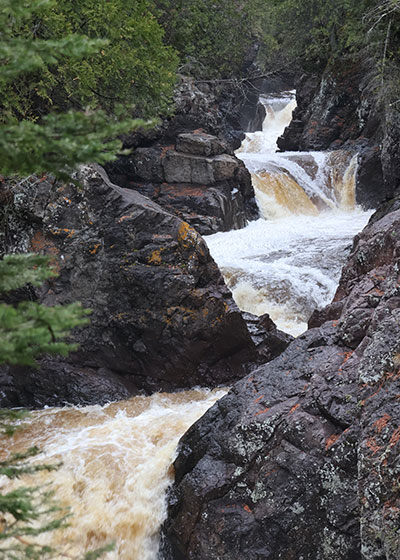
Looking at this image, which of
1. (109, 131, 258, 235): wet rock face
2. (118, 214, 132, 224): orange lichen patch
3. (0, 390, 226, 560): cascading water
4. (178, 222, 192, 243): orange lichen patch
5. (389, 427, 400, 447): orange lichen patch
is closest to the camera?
(389, 427, 400, 447): orange lichen patch

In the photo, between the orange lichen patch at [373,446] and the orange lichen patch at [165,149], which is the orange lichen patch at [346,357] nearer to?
the orange lichen patch at [373,446]

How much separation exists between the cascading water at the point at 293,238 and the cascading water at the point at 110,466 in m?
3.53

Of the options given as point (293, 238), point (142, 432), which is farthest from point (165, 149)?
point (142, 432)

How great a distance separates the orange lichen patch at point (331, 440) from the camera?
3145 millimetres

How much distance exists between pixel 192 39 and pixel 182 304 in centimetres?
1592

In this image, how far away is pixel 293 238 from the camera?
41.7 ft

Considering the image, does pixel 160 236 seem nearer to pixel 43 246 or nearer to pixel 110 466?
pixel 43 246

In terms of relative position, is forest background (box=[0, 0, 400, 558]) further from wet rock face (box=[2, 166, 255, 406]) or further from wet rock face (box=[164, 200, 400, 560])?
wet rock face (box=[164, 200, 400, 560])

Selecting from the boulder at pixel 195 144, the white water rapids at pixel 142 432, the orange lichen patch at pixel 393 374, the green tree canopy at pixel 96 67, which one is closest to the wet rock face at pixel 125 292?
the white water rapids at pixel 142 432

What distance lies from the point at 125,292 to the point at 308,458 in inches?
154

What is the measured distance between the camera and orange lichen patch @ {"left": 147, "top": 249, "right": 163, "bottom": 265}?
645cm

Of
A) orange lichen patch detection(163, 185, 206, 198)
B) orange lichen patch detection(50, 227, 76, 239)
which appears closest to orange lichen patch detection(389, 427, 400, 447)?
orange lichen patch detection(50, 227, 76, 239)

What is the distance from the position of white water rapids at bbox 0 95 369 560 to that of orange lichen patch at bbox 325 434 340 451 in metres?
1.61

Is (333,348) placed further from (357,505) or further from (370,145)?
(370,145)
